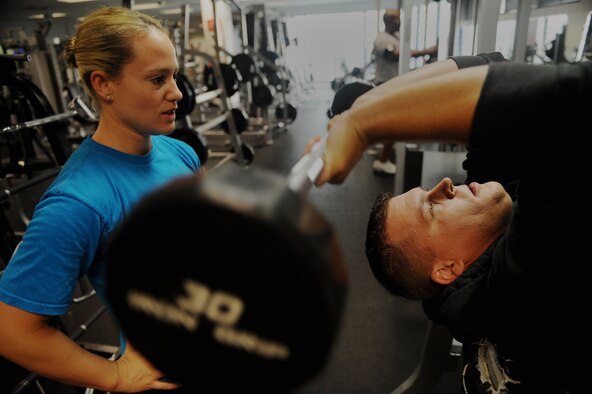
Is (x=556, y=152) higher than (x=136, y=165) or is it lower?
higher

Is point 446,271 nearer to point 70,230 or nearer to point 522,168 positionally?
point 522,168

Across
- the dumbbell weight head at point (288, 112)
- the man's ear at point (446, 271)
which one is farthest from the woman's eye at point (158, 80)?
the dumbbell weight head at point (288, 112)

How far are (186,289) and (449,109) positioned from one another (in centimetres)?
36

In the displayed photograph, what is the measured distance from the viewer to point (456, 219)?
1124 mm

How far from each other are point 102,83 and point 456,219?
107 cm

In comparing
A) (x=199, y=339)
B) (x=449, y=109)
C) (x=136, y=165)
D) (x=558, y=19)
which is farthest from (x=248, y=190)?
(x=558, y=19)

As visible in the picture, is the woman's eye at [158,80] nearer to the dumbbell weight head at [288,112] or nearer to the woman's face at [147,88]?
the woman's face at [147,88]

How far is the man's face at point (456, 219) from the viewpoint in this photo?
1.11m

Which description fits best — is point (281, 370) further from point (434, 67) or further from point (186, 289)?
point (434, 67)

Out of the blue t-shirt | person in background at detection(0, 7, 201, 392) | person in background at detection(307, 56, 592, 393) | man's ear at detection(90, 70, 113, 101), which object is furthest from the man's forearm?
man's ear at detection(90, 70, 113, 101)

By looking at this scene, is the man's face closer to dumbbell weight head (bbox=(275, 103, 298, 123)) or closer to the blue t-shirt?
the blue t-shirt

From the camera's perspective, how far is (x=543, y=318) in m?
0.59

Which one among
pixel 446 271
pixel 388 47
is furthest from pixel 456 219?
pixel 388 47

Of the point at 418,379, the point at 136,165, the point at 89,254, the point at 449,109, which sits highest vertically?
the point at 449,109
